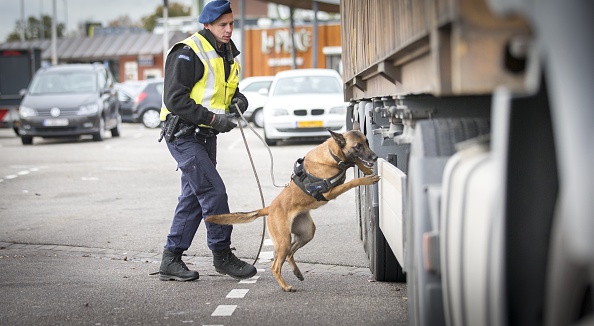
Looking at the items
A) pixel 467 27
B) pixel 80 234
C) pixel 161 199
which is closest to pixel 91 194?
pixel 161 199

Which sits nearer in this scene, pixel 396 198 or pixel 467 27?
pixel 467 27

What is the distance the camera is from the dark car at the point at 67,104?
1016 inches

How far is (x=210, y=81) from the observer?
7.59 metres

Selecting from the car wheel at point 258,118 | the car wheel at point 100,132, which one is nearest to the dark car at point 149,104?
the car wheel at point 258,118

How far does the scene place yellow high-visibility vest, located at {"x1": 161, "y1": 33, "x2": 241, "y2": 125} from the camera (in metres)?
7.49

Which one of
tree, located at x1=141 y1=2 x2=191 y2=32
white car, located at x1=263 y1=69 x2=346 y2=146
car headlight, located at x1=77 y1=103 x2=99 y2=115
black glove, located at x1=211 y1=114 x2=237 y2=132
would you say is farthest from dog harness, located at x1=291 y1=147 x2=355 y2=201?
tree, located at x1=141 y1=2 x2=191 y2=32

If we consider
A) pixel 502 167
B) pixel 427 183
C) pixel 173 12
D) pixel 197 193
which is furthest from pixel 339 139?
pixel 173 12

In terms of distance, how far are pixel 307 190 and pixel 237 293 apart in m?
0.88

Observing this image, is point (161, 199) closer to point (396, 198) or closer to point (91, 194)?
point (91, 194)

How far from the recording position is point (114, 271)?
832 centimetres

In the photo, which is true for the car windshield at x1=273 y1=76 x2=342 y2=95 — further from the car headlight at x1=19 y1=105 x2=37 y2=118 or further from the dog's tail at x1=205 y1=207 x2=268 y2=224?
the dog's tail at x1=205 y1=207 x2=268 y2=224

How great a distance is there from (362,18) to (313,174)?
3.93ft

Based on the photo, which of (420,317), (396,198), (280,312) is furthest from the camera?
(280,312)

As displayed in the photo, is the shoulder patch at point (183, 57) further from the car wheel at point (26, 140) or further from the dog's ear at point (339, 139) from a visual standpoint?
the car wheel at point (26, 140)
